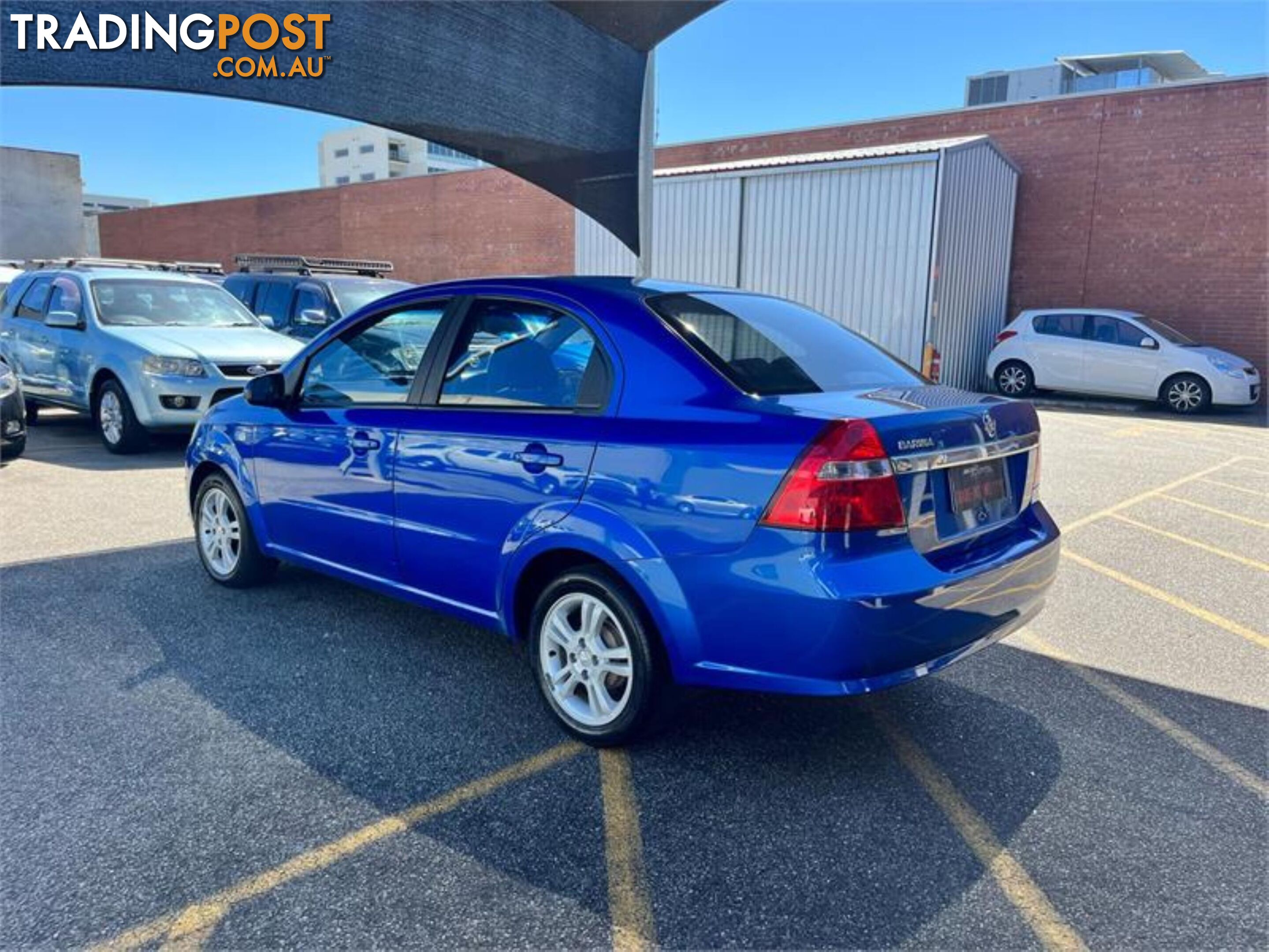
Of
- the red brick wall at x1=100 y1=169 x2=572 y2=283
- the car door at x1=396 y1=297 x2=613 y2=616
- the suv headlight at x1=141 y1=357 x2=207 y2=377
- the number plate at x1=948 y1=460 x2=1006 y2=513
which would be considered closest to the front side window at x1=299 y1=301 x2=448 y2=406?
the car door at x1=396 y1=297 x2=613 y2=616

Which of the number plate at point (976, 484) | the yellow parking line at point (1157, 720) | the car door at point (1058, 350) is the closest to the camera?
the number plate at point (976, 484)

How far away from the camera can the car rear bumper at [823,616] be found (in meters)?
2.58

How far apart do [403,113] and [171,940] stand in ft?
18.8

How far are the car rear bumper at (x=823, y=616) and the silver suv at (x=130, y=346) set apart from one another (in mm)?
6966

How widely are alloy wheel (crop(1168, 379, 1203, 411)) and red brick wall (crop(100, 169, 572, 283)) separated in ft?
48.5

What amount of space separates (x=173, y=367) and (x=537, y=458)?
657 centimetres

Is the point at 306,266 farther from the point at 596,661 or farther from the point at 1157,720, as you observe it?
the point at 1157,720

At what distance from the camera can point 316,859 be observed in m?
2.51

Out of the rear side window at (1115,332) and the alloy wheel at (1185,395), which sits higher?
the rear side window at (1115,332)

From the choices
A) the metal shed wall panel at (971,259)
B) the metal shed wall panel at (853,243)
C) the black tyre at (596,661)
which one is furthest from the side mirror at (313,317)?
the metal shed wall panel at (971,259)

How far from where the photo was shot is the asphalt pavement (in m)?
2.29

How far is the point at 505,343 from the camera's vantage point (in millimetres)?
3523

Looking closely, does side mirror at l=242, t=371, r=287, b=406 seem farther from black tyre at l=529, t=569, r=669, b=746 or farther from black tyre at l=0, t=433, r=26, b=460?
black tyre at l=0, t=433, r=26, b=460

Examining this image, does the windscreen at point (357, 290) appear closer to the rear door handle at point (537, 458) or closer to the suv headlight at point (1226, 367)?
the rear door handle at point (537, 458)
